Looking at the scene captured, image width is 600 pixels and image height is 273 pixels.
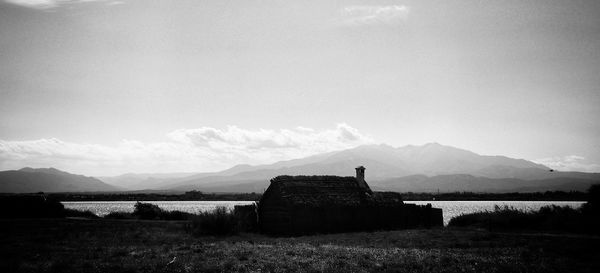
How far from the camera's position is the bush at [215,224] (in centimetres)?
3553

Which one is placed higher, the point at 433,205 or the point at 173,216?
the point at 173,216

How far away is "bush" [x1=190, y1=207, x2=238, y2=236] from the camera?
3553 centimetres

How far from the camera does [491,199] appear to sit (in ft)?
597

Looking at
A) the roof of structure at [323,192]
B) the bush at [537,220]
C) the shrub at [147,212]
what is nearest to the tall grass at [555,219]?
the bush at [537,220]

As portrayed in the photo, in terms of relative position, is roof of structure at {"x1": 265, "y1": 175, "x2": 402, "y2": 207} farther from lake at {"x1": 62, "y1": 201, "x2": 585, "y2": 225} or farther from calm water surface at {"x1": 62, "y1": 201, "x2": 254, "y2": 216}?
calm water surface at {"x1": 62, "y1": 201, "x2": 254, "y2": 216}

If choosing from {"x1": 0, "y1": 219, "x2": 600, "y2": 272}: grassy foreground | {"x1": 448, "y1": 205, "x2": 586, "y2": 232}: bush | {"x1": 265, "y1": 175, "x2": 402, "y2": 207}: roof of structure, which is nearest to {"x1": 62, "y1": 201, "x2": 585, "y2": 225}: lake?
{"x1": 448, "y1": 205, "x2": 586, "y2": 232}: bush

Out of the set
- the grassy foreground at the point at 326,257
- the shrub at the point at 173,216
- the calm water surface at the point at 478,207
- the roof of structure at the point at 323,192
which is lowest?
the calm water surface at the point at 478,207

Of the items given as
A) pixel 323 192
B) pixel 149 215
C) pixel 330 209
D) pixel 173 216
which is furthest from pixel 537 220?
pixel 149 215

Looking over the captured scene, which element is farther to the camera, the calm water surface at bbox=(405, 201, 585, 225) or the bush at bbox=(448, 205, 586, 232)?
the calm water surface at bbox=(405, 201, 585, 225)

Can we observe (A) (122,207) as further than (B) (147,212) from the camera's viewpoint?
Yes

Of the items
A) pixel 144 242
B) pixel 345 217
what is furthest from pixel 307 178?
pixel 144 242

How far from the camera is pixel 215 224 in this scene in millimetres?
35594

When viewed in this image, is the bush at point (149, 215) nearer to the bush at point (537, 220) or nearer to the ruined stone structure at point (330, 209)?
the ruined stone structure at point (330, 209)

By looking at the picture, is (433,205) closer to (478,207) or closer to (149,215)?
(478,207)
